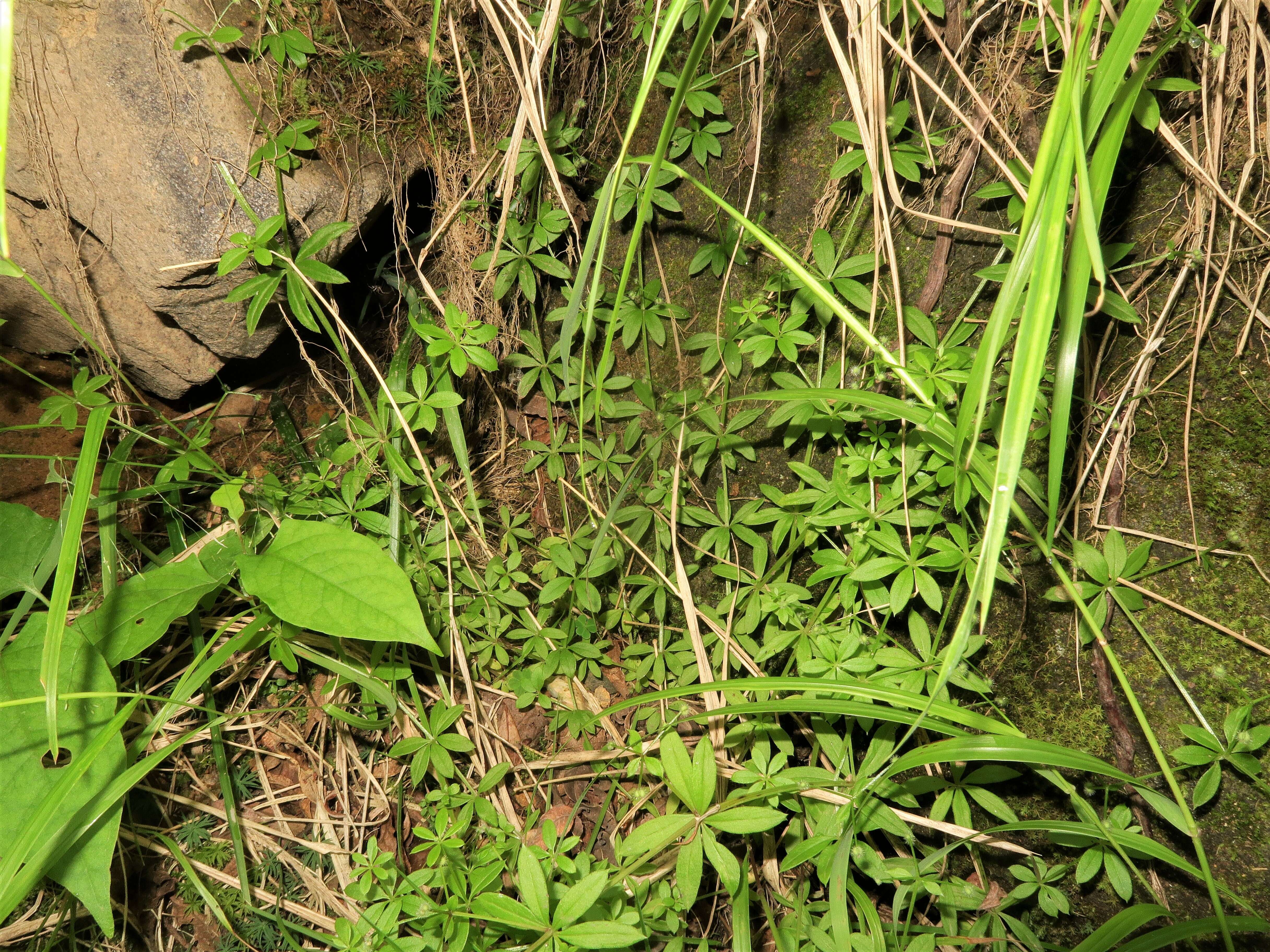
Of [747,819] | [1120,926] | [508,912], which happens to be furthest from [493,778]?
[1120,926]

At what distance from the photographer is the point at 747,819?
51.7 inches

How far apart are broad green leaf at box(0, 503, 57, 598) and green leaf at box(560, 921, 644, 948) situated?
4.46ft

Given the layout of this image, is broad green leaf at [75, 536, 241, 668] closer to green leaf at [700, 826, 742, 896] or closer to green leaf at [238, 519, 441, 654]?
green leaf at [238, 519, 441, 654]

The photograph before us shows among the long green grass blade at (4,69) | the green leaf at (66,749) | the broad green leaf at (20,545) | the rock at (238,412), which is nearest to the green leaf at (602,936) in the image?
the green leaf at (66,749)

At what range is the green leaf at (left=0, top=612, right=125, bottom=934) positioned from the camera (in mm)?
1338

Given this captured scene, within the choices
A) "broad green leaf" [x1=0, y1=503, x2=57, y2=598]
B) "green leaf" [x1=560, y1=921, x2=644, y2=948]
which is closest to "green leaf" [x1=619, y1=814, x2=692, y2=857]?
"green leaf" [x1=560, y1=921, x2=644, y2=948]

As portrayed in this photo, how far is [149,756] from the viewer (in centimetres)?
141

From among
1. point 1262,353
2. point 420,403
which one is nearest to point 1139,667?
point 1262,353

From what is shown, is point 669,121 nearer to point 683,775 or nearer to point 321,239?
point 321,239

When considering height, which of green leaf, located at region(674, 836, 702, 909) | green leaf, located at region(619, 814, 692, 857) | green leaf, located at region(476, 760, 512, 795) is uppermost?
green leaf, located at region(619, 814, 692, 857)

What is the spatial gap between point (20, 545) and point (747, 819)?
1663 millimetres

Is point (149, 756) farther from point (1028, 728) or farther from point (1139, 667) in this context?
point (1139, 667)

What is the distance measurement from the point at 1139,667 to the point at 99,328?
2686 mm

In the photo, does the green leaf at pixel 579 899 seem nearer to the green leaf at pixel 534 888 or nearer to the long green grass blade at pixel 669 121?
the green leaf at pixel 534 888
